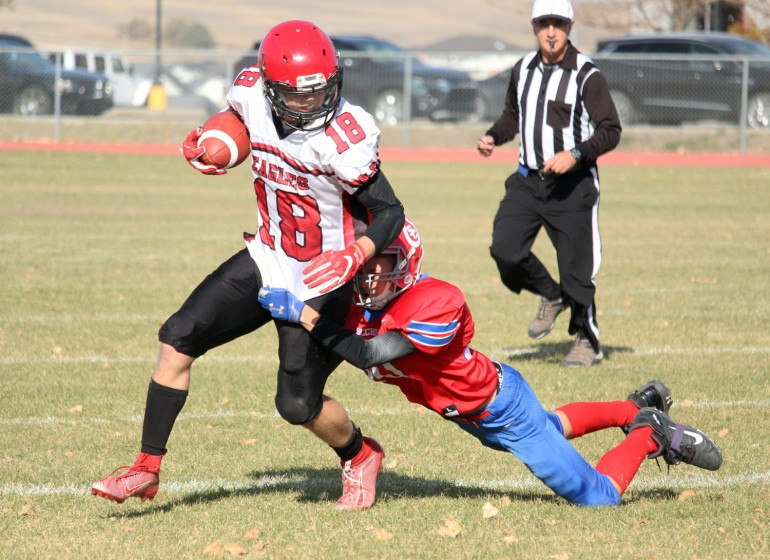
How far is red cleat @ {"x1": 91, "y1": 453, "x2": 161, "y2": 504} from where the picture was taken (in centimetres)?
389

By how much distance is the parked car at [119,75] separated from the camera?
2447cm

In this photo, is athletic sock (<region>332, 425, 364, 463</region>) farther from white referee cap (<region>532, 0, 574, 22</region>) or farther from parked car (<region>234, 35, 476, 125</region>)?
parked car (<region>234, 35, 476, 125</region>)

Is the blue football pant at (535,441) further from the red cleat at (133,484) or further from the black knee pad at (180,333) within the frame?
the red cleat at (133,484)

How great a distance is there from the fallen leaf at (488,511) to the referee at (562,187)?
2540 millimetres

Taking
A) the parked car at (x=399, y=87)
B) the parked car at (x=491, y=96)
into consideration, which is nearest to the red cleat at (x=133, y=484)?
the parked car at (x=399, y=87)

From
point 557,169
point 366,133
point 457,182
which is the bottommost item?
point 457,182

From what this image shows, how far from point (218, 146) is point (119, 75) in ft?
76.4

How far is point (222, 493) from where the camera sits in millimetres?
4352

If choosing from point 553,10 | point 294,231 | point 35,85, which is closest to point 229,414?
point 294,231

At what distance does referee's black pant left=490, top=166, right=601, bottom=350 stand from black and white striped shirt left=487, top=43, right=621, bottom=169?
0.15 metres

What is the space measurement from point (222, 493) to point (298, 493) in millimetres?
301

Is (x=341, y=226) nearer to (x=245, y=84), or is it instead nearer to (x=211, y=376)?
(x=245, y=84)

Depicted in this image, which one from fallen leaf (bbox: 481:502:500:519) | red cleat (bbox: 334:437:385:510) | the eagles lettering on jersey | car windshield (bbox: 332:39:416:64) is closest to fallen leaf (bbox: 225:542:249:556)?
red cleat (bbox: 334:437:385:510)

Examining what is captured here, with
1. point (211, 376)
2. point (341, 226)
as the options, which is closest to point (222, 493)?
point (341, 226)
